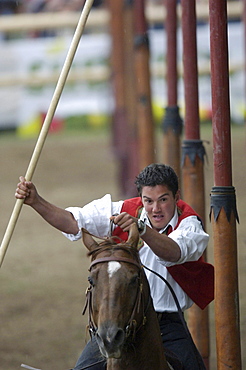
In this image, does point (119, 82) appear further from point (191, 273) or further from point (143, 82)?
point (191, 273)

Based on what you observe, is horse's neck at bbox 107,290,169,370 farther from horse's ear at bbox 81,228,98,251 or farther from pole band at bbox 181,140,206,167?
pole band at bbox 181,140,206,167

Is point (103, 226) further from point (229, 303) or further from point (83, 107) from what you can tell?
point (83, 107)

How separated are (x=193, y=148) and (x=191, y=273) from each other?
57.3 inches

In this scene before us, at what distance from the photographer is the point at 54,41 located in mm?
18156

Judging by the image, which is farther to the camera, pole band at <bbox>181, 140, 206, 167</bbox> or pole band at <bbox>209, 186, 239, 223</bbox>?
pole band at <bbox>181, 140, 206, 167</bbox>

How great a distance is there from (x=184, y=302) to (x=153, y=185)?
64 centimetres

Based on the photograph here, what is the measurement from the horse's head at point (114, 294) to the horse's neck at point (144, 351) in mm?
122

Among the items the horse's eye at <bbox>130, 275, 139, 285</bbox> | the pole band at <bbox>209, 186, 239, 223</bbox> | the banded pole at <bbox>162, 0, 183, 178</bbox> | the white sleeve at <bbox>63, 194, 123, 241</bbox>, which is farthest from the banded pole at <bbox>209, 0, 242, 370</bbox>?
the banded pole at <bbox>162, 0, 183, 178</bbox>

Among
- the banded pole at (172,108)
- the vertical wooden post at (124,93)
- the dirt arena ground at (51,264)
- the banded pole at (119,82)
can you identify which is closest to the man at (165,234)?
the dirt arena ground at (51,264)

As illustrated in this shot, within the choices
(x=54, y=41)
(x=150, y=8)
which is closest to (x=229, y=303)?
(x=150, y=8)

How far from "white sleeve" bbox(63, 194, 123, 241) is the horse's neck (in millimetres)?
670

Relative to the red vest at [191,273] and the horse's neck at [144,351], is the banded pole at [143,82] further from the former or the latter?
the horse's neck at [144,351]

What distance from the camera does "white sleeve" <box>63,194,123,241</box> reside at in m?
3.50

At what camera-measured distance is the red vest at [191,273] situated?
3.49 metres
